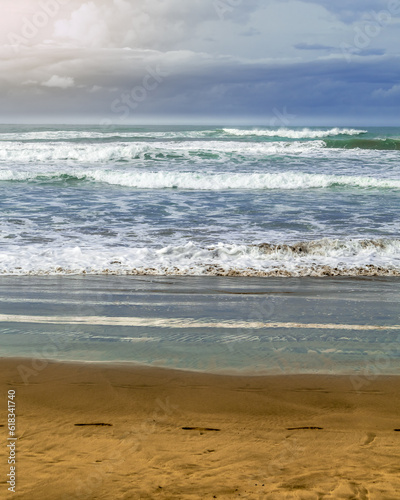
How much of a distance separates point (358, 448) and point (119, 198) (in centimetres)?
1419

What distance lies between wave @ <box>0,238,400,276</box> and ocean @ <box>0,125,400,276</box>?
18mm

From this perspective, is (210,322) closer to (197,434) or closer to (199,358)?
(199,358)

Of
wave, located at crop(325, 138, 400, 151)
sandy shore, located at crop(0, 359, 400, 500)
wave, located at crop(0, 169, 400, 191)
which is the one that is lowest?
sandy shore, located at crop(0, 359, 400, 500)

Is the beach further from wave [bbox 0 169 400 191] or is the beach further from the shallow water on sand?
wave [bbox 0 169 400 191]

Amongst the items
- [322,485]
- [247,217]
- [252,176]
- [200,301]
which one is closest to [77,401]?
[322,485]

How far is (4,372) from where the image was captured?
393cm

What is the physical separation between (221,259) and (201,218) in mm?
4124

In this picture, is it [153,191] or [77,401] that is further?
[153,191]

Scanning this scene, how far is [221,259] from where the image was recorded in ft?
27.9

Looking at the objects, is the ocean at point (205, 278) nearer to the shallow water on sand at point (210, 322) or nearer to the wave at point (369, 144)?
the shallow water on sand at point (210, 322)

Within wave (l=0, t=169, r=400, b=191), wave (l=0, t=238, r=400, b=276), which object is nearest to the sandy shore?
wave (l=0, t=238, r=400, b=276)

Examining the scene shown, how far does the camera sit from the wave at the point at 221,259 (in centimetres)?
780

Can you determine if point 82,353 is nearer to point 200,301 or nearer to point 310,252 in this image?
point 200,301

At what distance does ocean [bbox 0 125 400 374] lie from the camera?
14.8 feet
